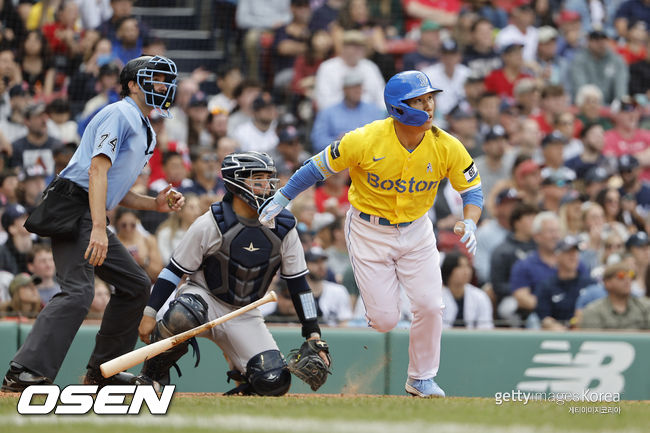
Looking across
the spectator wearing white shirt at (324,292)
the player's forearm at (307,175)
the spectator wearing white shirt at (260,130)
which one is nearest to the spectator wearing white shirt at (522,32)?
the spectator wearing white shirt at (260,130)

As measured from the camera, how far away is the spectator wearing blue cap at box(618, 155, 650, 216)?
446 inches

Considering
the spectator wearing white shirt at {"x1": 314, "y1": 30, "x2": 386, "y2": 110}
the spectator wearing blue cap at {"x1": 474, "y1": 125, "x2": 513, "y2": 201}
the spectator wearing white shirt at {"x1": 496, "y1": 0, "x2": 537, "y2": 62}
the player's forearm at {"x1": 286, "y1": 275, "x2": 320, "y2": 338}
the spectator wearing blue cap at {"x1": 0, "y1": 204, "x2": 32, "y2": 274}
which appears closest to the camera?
the player's forearm at {"x1": 286, "y1": 275, "x2": 320, "y2": 338}

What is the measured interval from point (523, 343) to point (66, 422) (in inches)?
173

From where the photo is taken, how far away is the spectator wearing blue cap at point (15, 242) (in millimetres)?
8031

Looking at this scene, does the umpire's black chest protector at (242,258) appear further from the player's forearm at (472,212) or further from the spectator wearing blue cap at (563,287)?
the spectator wearing blue cap at (563,287)

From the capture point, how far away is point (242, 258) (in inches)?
229

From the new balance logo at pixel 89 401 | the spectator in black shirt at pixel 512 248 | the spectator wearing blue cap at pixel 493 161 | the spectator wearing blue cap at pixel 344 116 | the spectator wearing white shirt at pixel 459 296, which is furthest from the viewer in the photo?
the spectator wearing blue cap at pixel 344 116

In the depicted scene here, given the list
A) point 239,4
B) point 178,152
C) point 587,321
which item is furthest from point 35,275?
point 239,4

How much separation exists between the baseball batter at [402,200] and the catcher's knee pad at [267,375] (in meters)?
0.62

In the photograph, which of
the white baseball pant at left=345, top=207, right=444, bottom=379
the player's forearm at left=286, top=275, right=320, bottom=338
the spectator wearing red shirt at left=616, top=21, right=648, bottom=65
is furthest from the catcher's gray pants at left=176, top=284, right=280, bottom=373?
the spectator wearing red shirt at left=616, top=21, right=648, bottom=65

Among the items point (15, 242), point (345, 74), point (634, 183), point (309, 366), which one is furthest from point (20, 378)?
point (634, 183)

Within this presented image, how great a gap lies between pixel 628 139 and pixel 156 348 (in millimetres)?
8271

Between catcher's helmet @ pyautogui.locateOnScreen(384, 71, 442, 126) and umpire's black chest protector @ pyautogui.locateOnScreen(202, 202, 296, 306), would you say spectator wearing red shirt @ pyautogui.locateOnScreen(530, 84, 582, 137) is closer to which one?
catcher's helmet @ pyautogui.locateOnScreen(384, 71, 442, 126)

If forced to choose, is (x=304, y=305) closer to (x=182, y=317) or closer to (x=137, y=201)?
(x=182, y=317)
